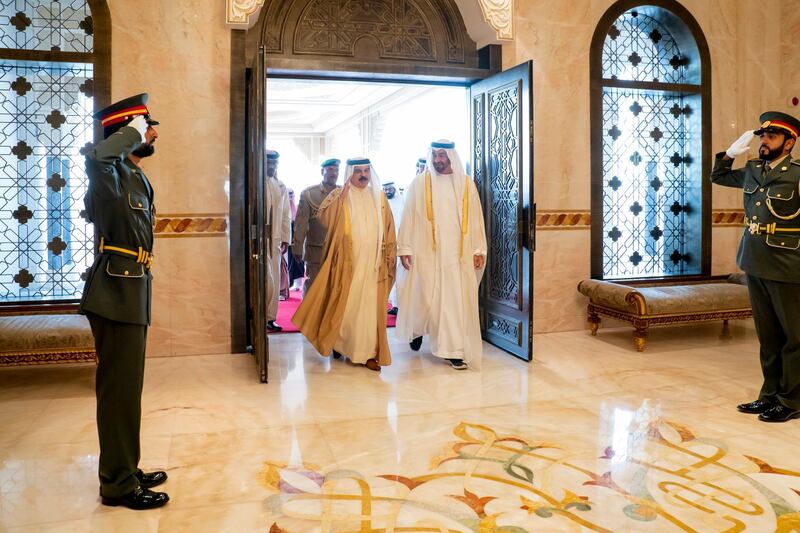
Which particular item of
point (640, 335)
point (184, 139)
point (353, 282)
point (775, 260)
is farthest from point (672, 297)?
point (184, 139)

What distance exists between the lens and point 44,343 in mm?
4340

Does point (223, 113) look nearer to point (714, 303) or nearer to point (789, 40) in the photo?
point (714, 303)

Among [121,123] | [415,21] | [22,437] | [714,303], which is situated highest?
[415,21]

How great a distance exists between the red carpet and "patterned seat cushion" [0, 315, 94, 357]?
6.59 feet

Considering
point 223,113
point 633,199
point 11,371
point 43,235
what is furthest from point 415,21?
point 11,371

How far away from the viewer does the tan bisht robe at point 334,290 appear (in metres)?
5.00

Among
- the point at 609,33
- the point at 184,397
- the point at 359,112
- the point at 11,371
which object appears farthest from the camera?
the point at 359,112

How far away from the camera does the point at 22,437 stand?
3512mm

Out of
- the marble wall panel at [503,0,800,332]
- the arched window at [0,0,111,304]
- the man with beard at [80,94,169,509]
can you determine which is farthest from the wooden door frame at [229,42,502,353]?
the man with beard at [80,94,169,509]

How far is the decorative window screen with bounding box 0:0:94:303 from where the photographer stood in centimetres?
514

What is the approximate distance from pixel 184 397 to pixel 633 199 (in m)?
4.43

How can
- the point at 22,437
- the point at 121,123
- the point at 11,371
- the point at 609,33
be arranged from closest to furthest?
the point at 121,123 < the point at 22,437 < the point at 11,371 < the point at 609,33

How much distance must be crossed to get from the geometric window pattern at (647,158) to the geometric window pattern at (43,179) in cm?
436

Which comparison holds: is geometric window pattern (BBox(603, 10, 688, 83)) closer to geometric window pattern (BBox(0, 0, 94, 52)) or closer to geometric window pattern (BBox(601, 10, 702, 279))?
geometric window pattern (BBox(601, 10, 702, 279))
